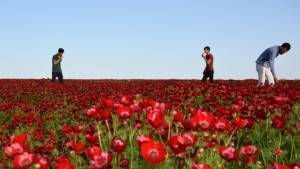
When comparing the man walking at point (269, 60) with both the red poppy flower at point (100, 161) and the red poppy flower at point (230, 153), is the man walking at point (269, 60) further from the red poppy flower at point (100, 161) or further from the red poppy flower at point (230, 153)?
the red poppy flower at point (100, 161)

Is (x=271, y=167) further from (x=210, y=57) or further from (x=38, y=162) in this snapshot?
(x=210, y=57)

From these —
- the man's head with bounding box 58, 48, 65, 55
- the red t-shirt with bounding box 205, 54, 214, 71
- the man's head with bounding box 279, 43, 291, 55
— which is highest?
the man's head with bounding box 58, 48, 65, 55

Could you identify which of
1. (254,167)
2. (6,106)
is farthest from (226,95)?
(254,167)

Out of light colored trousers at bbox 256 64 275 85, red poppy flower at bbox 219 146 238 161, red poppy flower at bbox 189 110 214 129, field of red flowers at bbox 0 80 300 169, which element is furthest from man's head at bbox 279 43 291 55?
red poppy flower at bbox 219 146 238 161

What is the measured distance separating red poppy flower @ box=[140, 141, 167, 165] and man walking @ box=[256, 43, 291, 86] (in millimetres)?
11821

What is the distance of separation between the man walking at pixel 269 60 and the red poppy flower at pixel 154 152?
1182 cm

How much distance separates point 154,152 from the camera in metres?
3.66

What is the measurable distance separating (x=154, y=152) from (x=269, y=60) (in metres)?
12.4

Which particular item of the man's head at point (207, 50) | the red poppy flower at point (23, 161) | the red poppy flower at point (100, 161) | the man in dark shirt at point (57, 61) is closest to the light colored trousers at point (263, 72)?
the man's head at point (207, 50)

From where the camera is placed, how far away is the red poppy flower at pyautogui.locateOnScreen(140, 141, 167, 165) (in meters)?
3.63

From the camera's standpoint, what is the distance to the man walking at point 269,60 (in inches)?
597

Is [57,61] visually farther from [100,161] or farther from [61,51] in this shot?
[100,161]

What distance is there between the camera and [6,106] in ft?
39.8

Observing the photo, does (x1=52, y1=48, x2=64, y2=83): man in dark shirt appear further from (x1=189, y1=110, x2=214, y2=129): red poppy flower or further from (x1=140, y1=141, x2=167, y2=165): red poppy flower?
(x1=140, y1=141, x2=167, y2=165): red poppy flower
